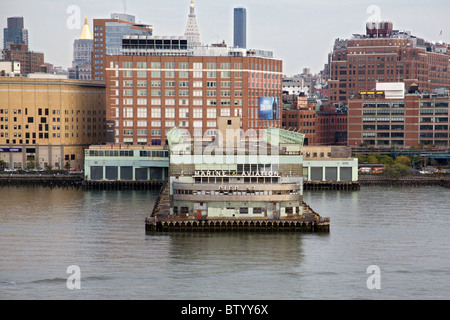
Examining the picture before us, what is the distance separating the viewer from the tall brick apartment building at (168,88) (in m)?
172

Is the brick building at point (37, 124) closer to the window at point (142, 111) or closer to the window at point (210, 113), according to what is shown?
the window at point (142, 111)

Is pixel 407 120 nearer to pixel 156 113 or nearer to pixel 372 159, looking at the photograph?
pixel 372 159

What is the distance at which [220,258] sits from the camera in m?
78.2

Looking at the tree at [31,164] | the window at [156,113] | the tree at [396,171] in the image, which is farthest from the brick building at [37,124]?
the tree at [396,171]

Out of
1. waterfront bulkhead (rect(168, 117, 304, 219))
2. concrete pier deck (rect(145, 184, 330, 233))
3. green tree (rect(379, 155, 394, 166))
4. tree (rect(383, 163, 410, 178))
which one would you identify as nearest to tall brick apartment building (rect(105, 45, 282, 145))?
green tree (rect(379, 155, 394, 166))

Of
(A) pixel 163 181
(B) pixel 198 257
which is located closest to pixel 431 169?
(A) pixel 163 181

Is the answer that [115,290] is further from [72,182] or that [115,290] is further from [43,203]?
[72,182]

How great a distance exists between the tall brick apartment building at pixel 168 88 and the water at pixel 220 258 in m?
61.2

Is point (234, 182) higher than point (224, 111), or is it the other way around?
point (224, 111)

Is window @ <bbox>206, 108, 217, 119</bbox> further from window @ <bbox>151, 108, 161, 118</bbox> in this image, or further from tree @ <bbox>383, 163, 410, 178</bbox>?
tree @ <bbox>383, 163, 410, 178</bbox>

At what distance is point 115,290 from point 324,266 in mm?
17172

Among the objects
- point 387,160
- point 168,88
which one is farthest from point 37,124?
point 387,160

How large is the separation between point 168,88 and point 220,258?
97464 millimetres

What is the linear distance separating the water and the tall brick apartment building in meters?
61.2
